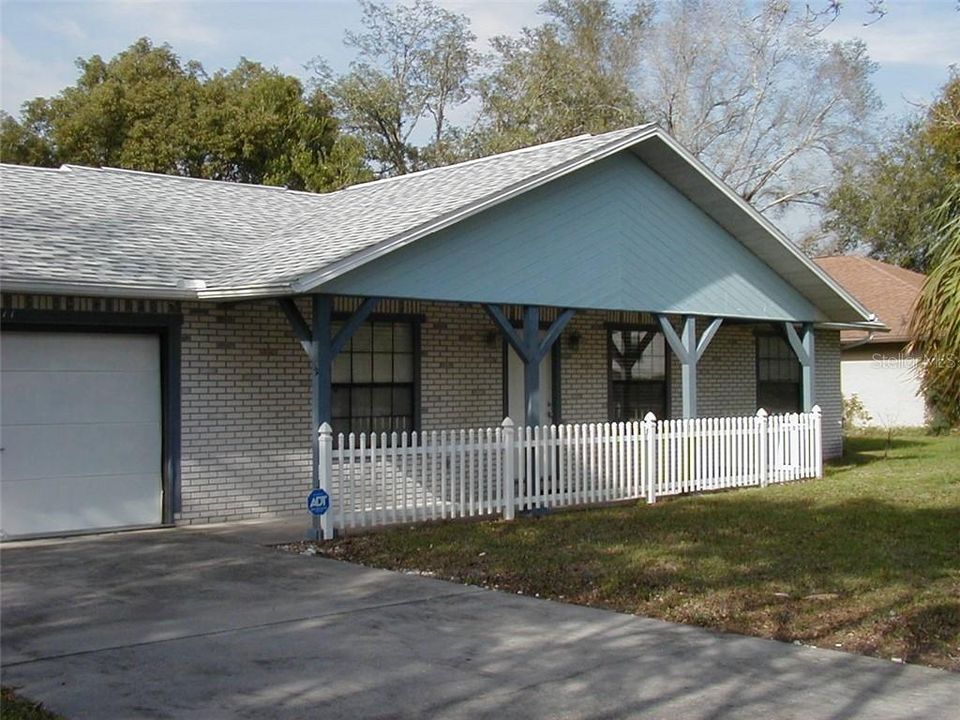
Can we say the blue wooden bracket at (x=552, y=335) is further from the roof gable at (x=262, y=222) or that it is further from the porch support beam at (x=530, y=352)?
the roof gable at (x=262, y=222)

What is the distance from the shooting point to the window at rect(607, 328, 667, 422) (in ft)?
63.3

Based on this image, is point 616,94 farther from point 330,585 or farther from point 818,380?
point 330,585

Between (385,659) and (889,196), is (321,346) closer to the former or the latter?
(385,659)

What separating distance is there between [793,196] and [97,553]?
35812 millimetres

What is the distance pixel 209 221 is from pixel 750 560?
28.6 ft

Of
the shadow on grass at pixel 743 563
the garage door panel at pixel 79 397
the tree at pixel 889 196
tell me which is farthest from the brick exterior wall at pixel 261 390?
the tree at pixel 889 196

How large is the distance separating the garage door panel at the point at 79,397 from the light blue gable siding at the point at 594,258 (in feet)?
8.23

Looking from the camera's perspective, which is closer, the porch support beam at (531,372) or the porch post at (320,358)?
the porch post at (320,358)

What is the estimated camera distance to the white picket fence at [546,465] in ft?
43.1

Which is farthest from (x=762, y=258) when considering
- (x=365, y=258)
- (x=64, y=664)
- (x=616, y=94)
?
(x=616, y=94)

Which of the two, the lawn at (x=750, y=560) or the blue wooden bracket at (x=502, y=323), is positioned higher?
the blue wooden bracket at (x=502, y=323)

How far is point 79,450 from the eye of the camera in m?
13.0

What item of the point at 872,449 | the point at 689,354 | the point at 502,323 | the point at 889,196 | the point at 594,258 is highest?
the point at 889,196

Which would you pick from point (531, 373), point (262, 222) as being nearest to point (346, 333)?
point (531, 373)
